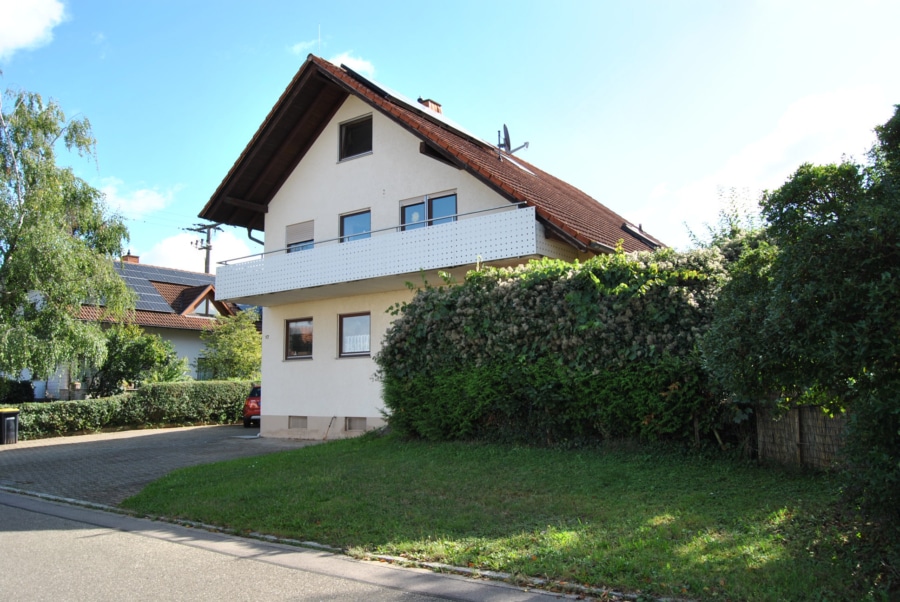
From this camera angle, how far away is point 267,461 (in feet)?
40.4

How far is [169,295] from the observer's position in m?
36.4

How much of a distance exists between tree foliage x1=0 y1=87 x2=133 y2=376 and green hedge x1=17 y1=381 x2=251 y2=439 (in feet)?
5.78

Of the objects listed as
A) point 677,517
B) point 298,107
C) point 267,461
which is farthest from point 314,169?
point 677,517

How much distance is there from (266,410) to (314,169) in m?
7.22

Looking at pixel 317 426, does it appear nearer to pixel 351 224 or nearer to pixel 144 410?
pixel 351 224

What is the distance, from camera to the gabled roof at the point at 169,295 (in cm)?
3241

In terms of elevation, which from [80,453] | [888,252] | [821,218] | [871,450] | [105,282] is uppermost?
[105,282]

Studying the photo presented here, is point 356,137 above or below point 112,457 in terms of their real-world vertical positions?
above

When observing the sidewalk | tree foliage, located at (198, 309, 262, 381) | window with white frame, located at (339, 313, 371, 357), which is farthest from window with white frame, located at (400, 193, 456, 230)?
tree foliage, located at (198, 309, 262, 381)

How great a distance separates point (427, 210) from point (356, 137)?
12.1 feet

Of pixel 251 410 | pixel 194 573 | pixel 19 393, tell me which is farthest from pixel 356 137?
pixel 19 393

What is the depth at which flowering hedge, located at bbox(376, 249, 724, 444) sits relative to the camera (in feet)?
32.6

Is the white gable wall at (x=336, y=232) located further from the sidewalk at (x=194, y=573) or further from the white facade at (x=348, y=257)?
the sidewalk at (x=194, y=573)

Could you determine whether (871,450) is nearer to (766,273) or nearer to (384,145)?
(766,273)
